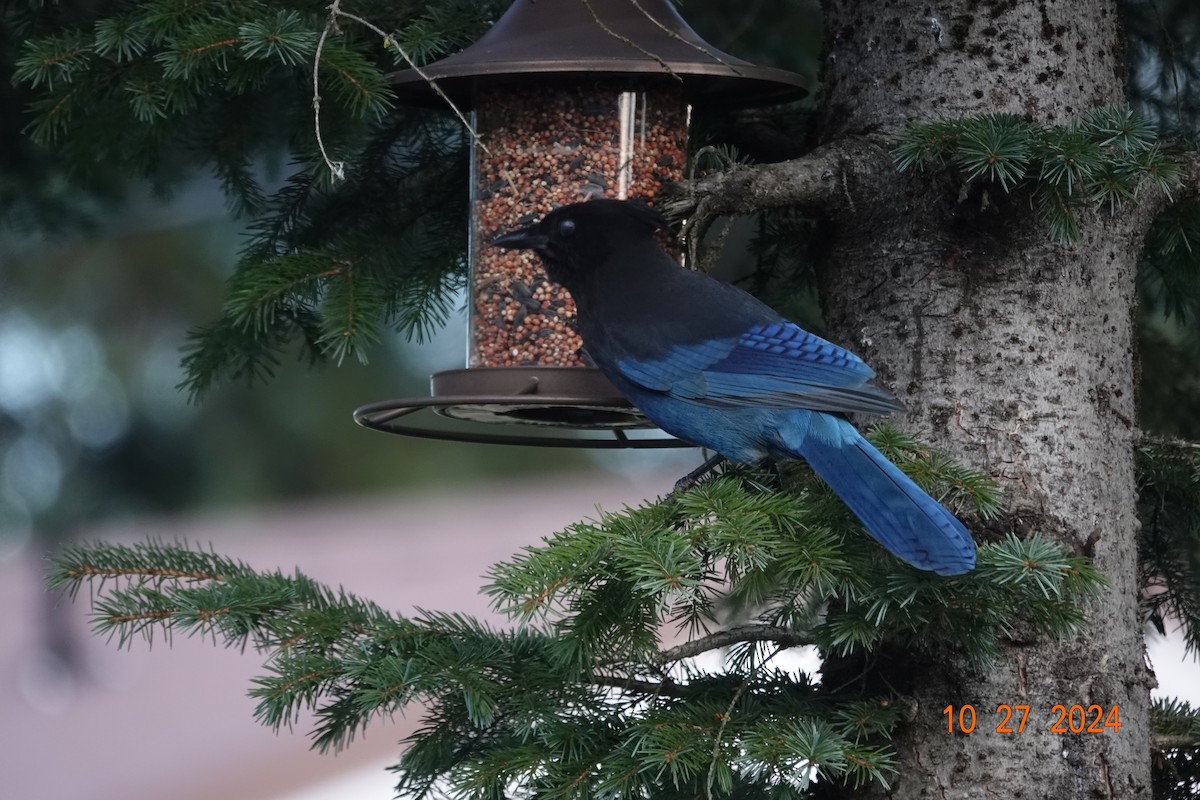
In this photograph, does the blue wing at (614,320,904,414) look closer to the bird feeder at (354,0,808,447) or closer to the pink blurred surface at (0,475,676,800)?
the bird feeder at (354,0,808,447)

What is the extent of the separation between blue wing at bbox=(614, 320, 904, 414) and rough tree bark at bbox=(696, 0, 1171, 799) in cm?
16

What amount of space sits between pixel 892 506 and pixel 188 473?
4.45 meters

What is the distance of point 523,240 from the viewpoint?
2.76 meters

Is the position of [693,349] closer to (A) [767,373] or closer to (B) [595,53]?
(A) [767,373]

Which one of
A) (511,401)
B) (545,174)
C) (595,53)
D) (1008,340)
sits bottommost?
(511,401)

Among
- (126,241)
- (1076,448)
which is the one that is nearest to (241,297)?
(1076,448)

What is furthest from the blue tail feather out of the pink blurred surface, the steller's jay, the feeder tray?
the pink blurred surface

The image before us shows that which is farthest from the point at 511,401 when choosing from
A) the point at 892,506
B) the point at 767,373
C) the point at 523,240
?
the point at 892,506

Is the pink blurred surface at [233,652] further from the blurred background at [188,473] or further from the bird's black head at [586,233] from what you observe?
the bird's black head at [586,233]

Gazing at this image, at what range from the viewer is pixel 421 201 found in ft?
10.5

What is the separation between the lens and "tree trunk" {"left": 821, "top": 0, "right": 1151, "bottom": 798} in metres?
2.37

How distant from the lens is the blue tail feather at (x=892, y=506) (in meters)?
2.05

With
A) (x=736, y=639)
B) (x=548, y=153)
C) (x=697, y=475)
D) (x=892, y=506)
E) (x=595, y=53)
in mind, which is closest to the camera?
(x=892, y=506)

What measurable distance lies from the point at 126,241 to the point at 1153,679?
5.09 meters
